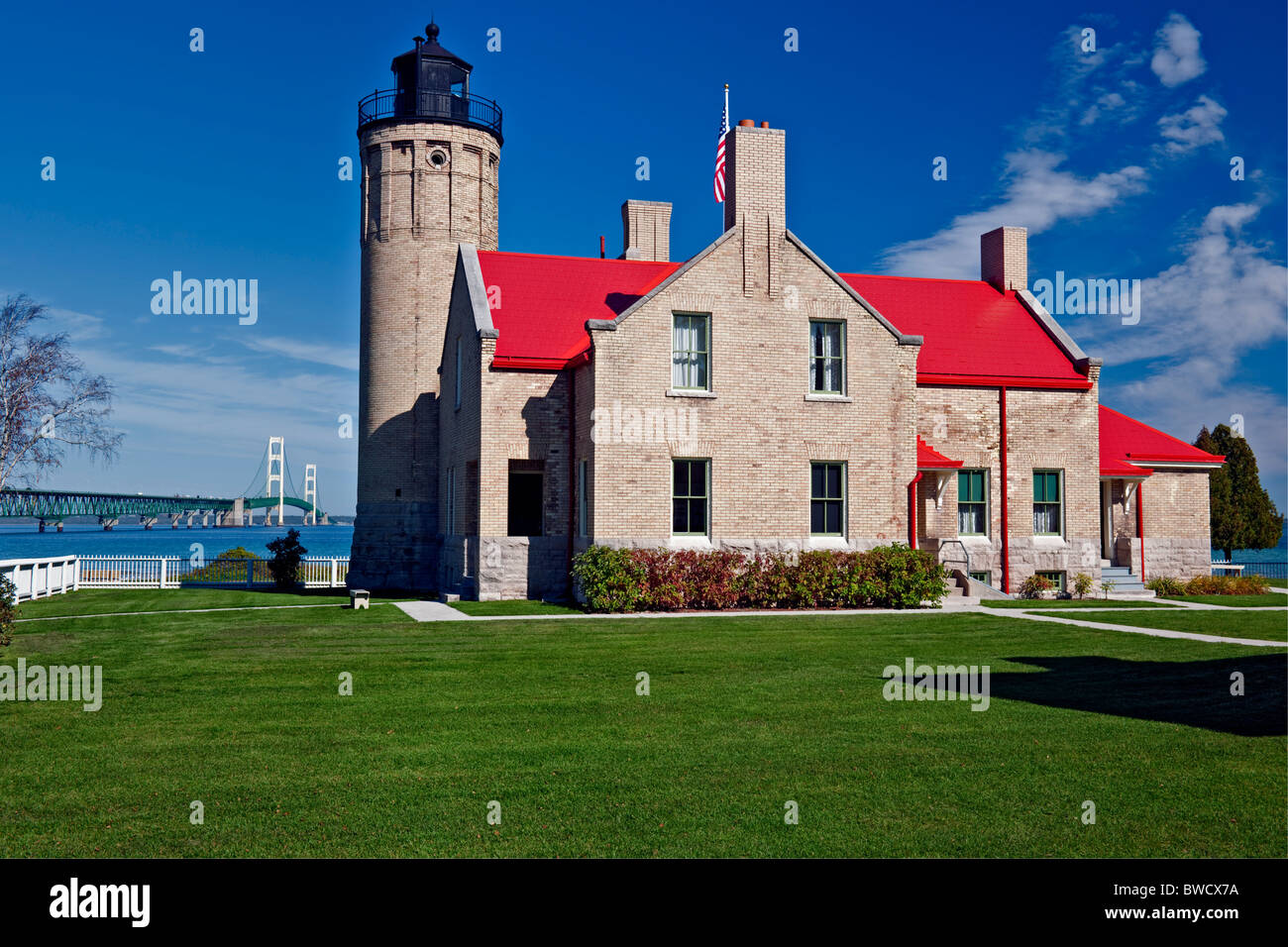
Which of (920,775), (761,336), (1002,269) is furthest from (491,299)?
(920,775)

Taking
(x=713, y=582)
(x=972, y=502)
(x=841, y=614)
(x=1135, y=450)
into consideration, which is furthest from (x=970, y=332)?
(x=713, y=582)

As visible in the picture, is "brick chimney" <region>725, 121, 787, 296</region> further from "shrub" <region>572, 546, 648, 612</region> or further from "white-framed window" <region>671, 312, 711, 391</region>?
"shrub" <region>572, 546, 648, 612</region>

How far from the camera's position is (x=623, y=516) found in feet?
74.0

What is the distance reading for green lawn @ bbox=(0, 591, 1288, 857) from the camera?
6.39 m

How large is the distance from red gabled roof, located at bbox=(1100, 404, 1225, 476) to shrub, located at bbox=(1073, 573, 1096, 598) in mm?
3561

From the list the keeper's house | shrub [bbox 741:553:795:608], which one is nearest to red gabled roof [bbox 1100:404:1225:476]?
the keeper's house

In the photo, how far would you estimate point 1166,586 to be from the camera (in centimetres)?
2755

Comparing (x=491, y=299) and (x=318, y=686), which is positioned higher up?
(x=491, y=299)

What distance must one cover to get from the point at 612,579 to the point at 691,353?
581cm

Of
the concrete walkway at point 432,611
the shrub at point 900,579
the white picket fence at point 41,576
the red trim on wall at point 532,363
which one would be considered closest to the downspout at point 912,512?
the shrub at point 900,579

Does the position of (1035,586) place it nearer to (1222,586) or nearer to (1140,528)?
(1140,528)
